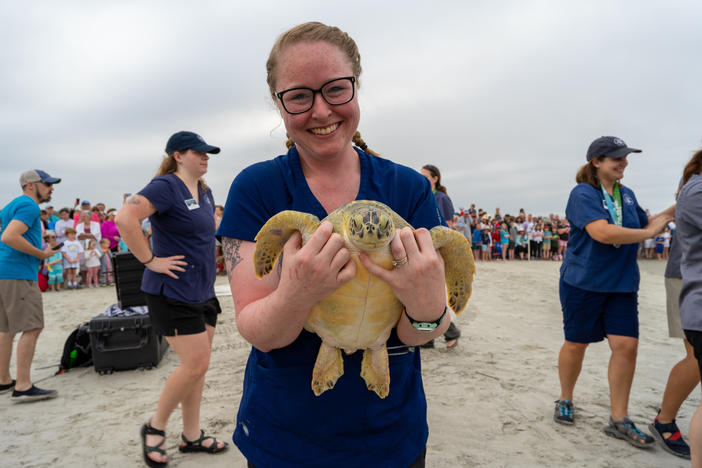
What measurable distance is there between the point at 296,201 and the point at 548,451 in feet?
10.7

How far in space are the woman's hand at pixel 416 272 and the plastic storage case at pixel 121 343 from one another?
4.95 meters

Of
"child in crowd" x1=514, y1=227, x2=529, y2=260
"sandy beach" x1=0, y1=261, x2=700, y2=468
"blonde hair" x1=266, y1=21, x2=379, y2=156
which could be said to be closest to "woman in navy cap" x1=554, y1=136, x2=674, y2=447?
"sandy beach" x1=0, y1=261, x2=700, y2=468

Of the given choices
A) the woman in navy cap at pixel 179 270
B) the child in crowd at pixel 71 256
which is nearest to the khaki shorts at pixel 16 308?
the woman in navy cap at pixel 179 270

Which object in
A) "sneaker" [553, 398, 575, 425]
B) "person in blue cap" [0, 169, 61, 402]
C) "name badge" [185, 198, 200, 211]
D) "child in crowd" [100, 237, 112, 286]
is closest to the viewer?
"name badge" [185, 198, 200, 211]

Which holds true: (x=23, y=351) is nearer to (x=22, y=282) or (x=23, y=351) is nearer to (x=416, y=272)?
(x=22, y=282)

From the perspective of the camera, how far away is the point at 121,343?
204 inches

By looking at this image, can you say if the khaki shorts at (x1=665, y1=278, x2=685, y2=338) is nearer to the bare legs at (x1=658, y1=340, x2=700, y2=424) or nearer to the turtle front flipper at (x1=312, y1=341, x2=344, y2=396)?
the bare legs at (x1=658, y1=340, x2=700, y2=424)

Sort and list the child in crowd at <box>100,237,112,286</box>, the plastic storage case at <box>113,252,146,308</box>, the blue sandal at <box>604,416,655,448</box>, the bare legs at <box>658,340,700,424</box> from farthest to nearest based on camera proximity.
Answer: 1. the child in crowd at <box>100,237,112,286</box>
2. the plastic storage case at <box>113,252,146,308</box>
3. the blue sandal at <box>604,416,655,448</box>
4. the bare legs at <box>658,340,700,424</box>

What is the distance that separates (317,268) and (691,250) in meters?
2.70

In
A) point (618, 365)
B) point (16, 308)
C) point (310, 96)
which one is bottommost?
point (618, 365)

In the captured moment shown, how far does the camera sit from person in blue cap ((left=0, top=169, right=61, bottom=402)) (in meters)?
4.24

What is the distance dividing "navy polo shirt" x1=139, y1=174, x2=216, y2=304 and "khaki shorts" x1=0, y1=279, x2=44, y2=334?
2287 mm

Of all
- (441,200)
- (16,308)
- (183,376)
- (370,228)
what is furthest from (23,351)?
(441,200)

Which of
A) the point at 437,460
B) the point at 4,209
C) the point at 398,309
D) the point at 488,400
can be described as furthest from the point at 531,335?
the point at 4,209
